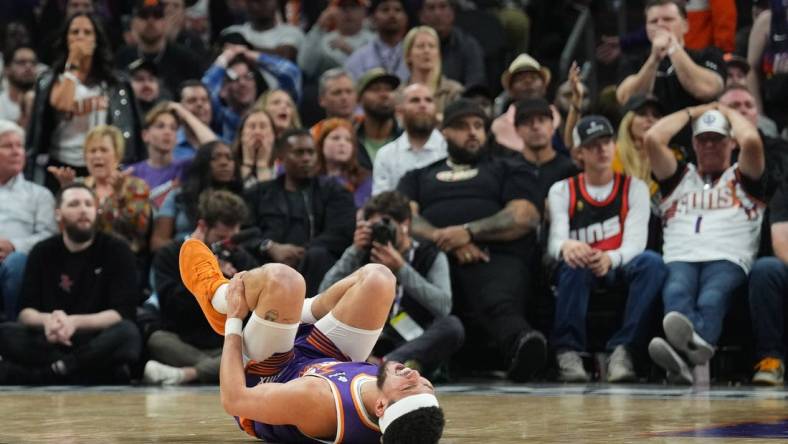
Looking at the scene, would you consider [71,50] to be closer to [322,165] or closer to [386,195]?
[322,165]

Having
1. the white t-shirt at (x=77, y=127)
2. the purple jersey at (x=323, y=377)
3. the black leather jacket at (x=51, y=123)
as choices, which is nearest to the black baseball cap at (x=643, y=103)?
the black leather jacket at (x=51, y=123)

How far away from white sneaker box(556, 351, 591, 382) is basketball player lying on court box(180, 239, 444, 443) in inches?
127

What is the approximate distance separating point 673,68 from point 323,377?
17.8 ft

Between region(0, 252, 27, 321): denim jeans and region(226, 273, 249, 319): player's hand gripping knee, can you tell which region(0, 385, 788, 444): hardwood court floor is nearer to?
region(226, 273, 249, 319): player's hand gripping knee

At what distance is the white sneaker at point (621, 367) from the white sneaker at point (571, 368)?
7.0 inches

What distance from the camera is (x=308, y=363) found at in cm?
502

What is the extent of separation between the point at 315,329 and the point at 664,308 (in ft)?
12.1

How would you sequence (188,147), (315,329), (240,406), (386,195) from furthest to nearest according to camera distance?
(188,147), (386,195), (315,329), (240,406)

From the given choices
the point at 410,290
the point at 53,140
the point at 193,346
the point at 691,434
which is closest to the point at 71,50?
the point at 53,140

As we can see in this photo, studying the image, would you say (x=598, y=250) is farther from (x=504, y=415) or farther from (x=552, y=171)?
(x=504, y=415)

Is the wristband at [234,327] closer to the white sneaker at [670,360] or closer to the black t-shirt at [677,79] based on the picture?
the white sneaker at [670,360]

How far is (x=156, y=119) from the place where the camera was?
32.9 ft

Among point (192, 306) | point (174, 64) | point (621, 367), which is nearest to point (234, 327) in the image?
point (621, 367)

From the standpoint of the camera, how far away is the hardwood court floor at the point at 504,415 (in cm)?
499
